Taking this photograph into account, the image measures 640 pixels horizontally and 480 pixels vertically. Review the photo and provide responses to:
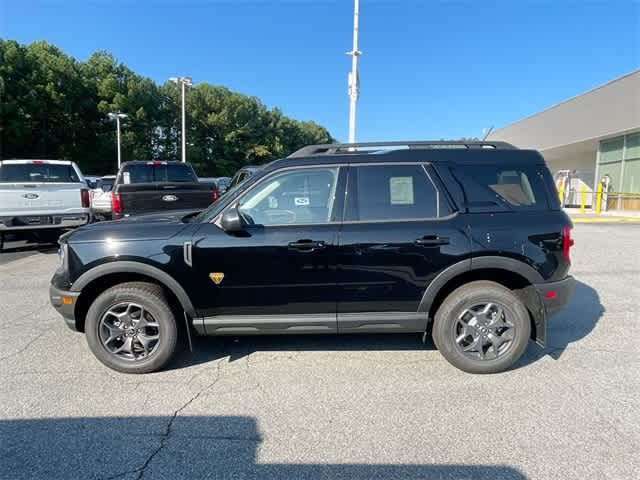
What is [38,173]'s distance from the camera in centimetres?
827

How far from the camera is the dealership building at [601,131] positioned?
18120 mm

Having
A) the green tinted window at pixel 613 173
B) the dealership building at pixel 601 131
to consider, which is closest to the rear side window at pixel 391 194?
the dealership building at pixel 601 131

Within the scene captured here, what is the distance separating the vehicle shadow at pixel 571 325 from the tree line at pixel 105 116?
36.4 meters

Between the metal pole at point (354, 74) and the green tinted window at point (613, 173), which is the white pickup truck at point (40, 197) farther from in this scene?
the green tinted window at point (613, 173)

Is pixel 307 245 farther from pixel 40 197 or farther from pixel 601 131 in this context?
pixel 601 131

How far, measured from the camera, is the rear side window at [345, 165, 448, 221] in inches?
131

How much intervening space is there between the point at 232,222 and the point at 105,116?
40.8m

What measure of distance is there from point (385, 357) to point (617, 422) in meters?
1.78

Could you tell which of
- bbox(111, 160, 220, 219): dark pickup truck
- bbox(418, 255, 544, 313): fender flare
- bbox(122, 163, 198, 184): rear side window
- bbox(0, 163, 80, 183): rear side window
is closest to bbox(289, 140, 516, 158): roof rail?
bbox(418, 255, 544, 313): fender flare

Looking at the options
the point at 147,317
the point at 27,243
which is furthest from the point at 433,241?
the point at 27,243

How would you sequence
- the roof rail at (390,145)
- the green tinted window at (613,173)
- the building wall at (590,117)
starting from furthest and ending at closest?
the green tinted window at (613,173) < the building wall at (590,117) < the roof rail at (390,145)

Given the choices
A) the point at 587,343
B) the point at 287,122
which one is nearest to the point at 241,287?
the point at 587,343

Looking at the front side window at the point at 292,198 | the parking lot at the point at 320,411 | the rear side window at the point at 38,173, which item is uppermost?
the rear side window at the point at 38,173

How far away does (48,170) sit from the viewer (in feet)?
27.4
